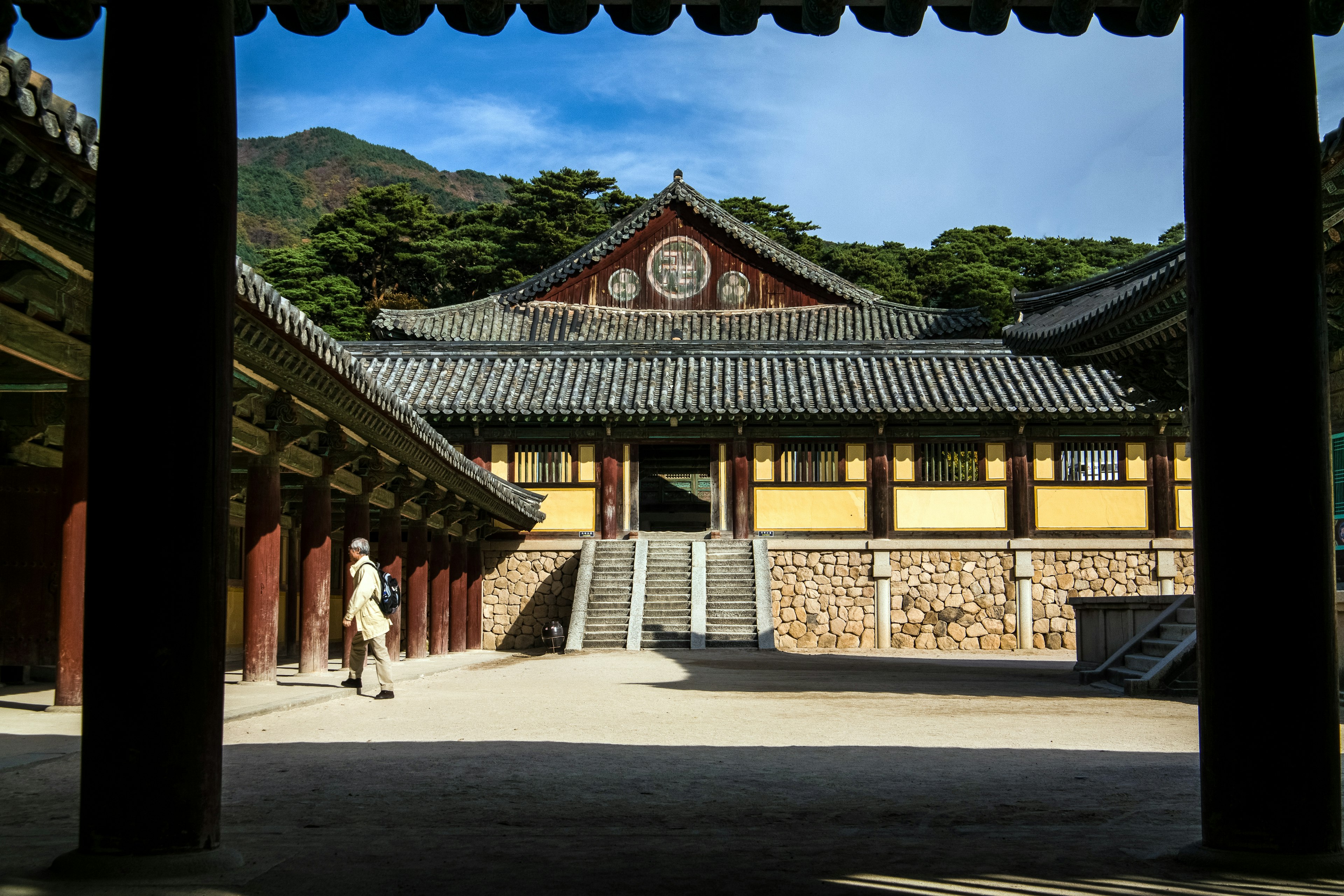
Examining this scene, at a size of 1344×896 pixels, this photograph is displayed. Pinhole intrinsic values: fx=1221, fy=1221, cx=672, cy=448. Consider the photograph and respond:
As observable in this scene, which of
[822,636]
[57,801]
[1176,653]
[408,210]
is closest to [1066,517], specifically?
[822,636]

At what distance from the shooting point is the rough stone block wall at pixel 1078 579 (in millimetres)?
23016

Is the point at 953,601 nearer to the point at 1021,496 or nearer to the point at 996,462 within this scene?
the point at 1021,496

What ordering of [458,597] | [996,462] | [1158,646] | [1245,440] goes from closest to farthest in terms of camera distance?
[1245,440]
[1158,646]
[458,597]
[996,462]

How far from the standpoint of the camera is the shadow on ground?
3352 mm

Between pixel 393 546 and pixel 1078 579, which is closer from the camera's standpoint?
pixel 393 546

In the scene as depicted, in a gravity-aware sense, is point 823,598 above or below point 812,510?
below

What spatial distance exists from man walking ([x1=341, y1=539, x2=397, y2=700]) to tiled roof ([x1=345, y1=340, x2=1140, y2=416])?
1225 cm

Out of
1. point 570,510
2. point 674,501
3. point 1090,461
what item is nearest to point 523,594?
point 570,510

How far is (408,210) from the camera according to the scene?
4359cm

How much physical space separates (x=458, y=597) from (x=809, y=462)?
7162mm

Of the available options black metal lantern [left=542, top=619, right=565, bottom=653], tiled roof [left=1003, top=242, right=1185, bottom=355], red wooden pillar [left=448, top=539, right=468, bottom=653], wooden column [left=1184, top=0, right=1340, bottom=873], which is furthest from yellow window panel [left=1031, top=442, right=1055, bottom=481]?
wooden column [left=1184, top=0, right=1340, bottom=873]

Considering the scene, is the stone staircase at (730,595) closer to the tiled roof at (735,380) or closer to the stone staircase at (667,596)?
the stone staircase at (667,596)

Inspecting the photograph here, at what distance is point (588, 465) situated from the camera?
77.9 feet

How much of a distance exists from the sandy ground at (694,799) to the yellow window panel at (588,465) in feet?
43.3
